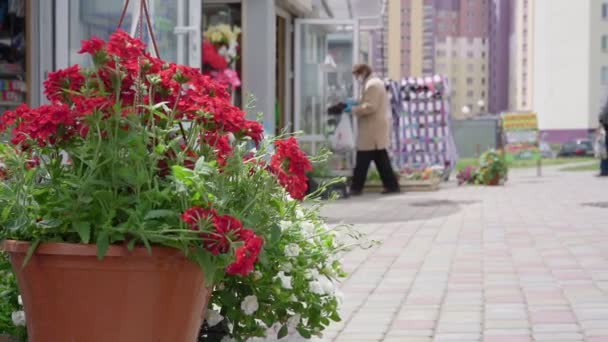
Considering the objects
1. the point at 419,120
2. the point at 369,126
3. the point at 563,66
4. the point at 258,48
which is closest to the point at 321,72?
the point at 369,126

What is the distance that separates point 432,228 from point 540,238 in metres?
1.25

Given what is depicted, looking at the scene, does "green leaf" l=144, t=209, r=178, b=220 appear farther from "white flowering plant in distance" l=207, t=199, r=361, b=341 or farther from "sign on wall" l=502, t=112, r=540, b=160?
"sign on wall" l=502, t=112, r=540, b=160

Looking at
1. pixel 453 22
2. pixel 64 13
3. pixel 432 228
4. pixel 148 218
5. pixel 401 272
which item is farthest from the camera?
pixel 453 22

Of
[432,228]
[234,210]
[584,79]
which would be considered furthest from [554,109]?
[234,210]

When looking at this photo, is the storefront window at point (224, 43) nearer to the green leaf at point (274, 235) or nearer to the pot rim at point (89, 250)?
the green leaf at point (274, 235)

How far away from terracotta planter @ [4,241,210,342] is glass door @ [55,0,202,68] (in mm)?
3953

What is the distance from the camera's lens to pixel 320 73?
587 inches

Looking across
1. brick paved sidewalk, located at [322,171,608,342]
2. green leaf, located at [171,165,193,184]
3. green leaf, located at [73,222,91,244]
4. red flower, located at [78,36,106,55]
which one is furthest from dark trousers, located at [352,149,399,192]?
green leaf, located at [73,222,91,244]

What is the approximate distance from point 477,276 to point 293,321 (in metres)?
2.78

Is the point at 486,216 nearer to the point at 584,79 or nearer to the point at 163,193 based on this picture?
the point at 163,193

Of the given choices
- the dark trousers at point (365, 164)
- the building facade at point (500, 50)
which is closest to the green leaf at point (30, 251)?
the dark trousers at point (365, 164)

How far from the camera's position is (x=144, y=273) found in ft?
9.99

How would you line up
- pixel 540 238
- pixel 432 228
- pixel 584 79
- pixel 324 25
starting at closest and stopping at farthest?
1. pixel 540 238
2. pixel 432 228
3. pixel 324 25
4. pixel 584 79

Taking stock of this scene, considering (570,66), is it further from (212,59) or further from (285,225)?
(285,225)
